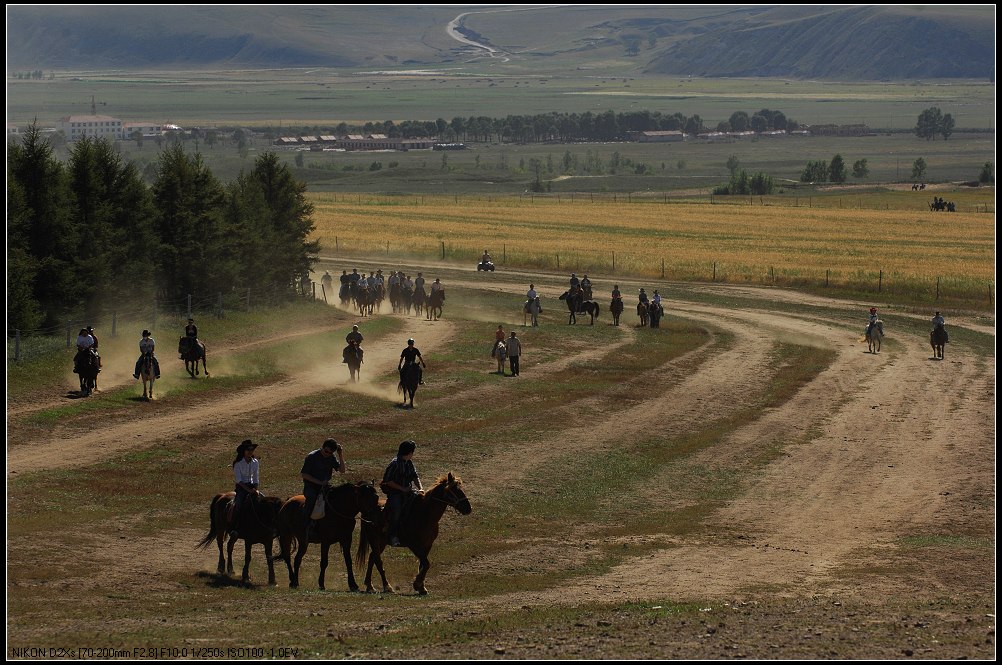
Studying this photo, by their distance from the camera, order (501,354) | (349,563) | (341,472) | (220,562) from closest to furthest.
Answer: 1. (341,472)
2. (349,563)
3. (220,562)
4. (501,354)

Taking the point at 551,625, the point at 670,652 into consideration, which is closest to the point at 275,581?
the point at 551,625

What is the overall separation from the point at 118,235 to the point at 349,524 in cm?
3011

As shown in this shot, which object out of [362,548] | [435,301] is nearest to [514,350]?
[435,301]

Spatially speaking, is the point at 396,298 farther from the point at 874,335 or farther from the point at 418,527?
the point at 418,527

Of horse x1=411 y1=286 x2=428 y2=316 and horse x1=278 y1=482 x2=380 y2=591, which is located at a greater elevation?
horse x1=411 y1=286 x2=428 y2=316

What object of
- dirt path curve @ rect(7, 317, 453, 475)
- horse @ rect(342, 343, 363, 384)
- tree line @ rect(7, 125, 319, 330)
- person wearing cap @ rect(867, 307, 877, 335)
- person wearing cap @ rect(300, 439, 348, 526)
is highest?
tree line @ rect(7, 125, 319, 330)

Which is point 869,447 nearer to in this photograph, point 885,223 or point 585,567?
point 585,567

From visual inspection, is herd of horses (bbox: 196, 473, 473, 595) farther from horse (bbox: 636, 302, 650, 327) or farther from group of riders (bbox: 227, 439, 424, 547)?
horse (bbox: 636, 302, 650, 327)

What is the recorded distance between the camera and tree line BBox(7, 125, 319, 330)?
149ft

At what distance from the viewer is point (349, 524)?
71.6ft

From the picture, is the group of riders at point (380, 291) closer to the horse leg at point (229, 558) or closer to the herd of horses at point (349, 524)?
the horse leg at point (229, 558)

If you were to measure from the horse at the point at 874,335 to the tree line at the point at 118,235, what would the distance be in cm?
2416

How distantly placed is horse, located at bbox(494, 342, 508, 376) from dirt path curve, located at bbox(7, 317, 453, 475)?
3365 millimetres

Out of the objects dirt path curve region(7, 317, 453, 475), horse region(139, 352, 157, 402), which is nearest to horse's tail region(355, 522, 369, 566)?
dirt path curve region(7, 317, 453, 475)
